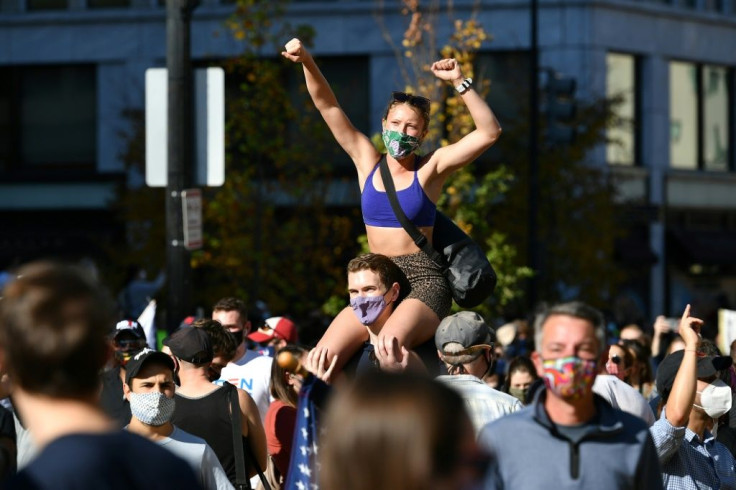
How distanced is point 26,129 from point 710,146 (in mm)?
18069

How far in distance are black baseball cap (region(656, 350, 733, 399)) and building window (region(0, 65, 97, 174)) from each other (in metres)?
28.8

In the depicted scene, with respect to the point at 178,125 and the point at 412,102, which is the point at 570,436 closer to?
the point at 412,102

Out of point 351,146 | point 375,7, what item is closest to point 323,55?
point 375,7

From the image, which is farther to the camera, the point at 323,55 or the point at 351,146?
the point at 323,55

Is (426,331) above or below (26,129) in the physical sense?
below

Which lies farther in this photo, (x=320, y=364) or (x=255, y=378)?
(x=255, y=378)

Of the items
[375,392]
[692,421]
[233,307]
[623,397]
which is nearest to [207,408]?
[623,397]

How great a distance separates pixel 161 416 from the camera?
6.26 metres

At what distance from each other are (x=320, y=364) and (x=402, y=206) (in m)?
0.93

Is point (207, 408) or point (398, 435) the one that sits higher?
point (398, 435)

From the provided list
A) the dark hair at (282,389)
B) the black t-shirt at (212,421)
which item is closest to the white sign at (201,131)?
the dark hair at (282,389)

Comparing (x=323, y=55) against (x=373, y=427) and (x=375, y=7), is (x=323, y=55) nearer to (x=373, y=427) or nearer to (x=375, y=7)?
(x=375, y=7)

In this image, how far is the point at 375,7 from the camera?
3306 cm

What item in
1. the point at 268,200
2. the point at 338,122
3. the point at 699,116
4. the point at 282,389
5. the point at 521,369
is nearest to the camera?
the point at 338,122
